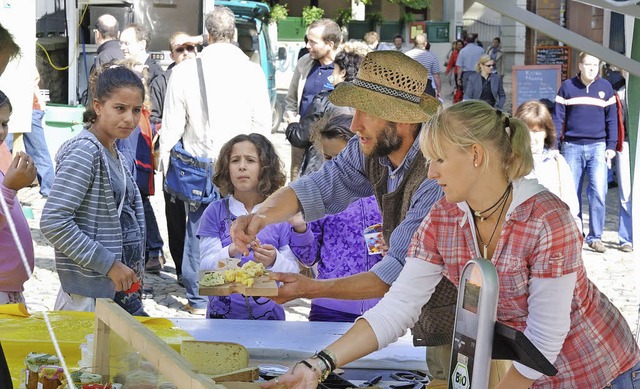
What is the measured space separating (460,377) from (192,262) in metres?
4.95

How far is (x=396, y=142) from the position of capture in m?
3.23

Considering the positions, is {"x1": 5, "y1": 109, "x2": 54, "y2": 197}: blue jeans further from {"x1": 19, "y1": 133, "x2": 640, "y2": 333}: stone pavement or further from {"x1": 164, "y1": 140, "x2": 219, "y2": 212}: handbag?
{"x1": 164, "y1": 140, "x2": 219, "y2": 212}: handbag

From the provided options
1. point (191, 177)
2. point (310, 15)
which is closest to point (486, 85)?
point (191, 177)

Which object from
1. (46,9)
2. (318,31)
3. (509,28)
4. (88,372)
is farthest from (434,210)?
(509,28)

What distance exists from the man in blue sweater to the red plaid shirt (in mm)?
6761

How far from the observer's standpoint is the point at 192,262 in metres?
6.83

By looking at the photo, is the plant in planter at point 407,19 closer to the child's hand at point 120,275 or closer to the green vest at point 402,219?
the child's hand at point 120,275

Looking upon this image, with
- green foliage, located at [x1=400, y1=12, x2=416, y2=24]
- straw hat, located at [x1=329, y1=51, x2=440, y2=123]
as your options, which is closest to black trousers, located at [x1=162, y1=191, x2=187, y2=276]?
straw hat, located at [x1=329, y1=51, x2=440, y2=123]

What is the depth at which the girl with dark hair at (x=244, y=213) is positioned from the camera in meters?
4.19

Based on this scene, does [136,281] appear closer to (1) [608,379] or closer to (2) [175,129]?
(1) [608,379]

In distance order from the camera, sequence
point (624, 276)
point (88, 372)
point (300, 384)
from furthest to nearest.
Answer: point (624, 276)
point (88, 372)
point (300, 384)

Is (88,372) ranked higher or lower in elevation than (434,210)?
lower

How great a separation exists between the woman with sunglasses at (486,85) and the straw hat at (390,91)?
472 inches

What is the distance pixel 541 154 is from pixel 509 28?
29.8 m
